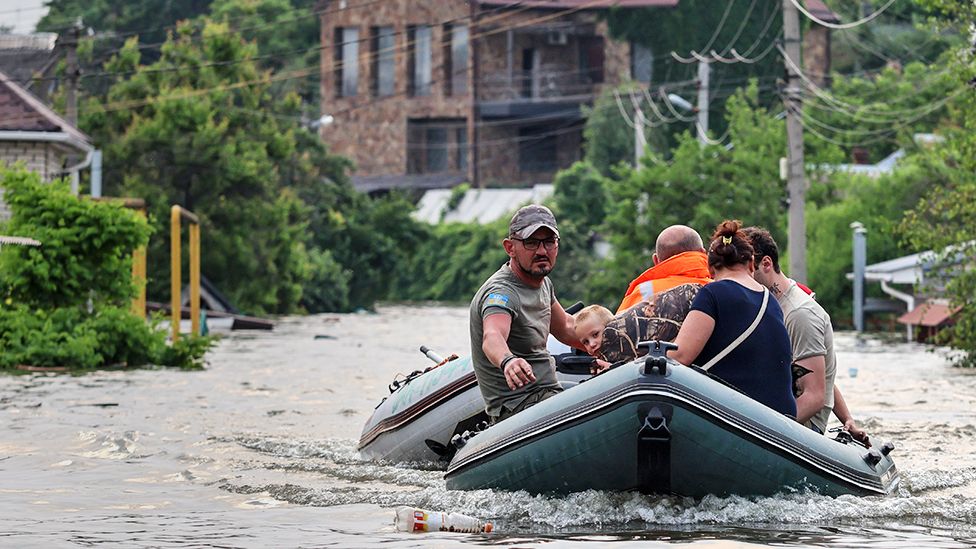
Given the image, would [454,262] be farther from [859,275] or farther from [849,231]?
[859,275]

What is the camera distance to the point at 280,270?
52.0 metres

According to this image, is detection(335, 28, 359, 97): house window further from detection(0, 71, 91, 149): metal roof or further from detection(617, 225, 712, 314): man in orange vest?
detection(617, 225, 712, 314): man in orange vest

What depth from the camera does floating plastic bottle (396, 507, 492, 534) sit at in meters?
9.83

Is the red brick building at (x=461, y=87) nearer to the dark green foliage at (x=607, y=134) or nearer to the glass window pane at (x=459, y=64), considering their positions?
the glass window pane at (x=459, y=64)

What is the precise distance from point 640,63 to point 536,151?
648 centimetres

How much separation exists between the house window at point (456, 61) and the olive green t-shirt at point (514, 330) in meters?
66.1

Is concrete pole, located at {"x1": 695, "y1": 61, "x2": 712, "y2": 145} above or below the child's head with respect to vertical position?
above

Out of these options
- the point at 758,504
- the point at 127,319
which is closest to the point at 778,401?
the point at 758,504

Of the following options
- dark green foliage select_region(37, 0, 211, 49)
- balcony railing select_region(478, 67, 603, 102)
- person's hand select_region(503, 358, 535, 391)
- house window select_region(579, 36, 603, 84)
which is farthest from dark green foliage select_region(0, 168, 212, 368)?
dark green foliage select_region(37, 0, 211, 49)

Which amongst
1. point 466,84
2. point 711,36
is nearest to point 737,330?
point 711,36

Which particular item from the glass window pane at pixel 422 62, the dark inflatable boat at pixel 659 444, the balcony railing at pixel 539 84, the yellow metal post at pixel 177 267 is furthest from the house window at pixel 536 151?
the dark inflatable boat at pixel 659 444

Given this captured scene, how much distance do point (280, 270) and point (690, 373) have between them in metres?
A: 42.9

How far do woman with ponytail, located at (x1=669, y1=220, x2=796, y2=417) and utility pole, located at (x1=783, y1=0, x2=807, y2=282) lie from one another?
2214cm

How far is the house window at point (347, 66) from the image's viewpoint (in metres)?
78.3
